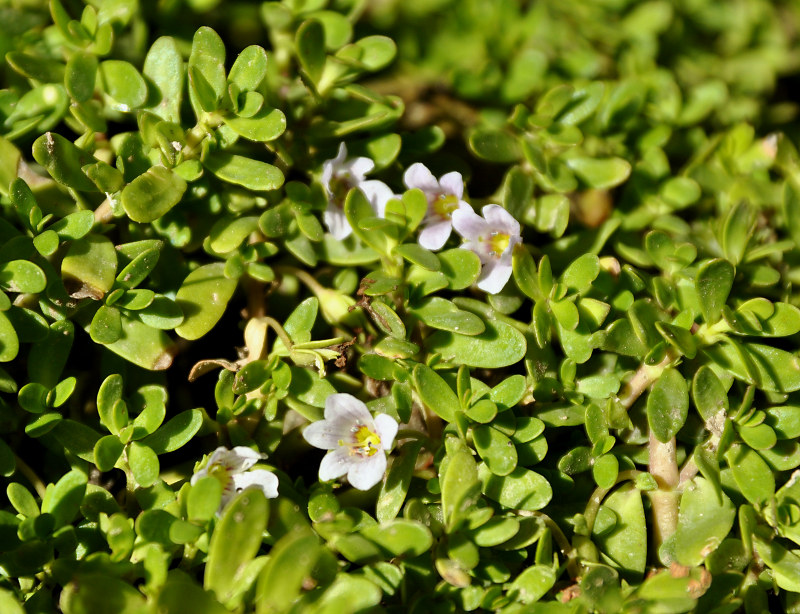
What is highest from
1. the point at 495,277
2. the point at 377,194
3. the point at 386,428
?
the point at 377,194

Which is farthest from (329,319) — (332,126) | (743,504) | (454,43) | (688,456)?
(454,43)

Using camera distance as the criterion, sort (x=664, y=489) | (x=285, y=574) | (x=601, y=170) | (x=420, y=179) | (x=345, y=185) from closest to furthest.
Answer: (x=285, y=574), (x=664, y=489), (x=420, y=179), (x=345, y=185), (x=601, y=170)

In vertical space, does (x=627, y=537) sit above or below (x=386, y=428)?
below

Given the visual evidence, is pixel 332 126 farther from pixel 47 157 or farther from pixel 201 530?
pixel 201 530

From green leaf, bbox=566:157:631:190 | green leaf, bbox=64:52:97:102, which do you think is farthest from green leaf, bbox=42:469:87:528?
green leaf, bbox=566:157:631:190

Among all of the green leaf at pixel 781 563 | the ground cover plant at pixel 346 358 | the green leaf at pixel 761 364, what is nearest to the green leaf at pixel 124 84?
the ground cover plant at pixel 346 358

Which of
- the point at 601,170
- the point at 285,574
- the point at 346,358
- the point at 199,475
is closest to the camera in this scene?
the point at 285,574

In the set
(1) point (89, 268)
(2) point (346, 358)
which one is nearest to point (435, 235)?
(2) point (346, 358)

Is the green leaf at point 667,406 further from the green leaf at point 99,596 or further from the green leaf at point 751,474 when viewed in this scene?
the green leaf at point 99,596

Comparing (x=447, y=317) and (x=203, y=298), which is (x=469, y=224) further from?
(x=203, y=298)
